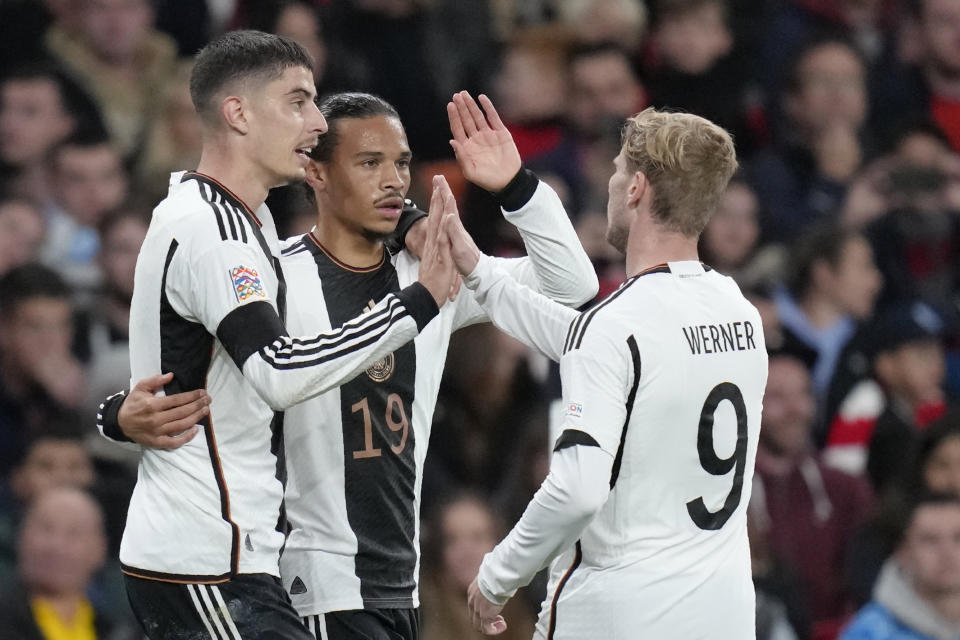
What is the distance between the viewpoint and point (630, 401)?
3.79 m

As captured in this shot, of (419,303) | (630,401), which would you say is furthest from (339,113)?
(630,401)

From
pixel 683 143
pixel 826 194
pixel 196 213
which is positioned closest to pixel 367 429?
pixel 196 213

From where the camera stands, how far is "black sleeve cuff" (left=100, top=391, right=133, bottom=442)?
13.3 ft

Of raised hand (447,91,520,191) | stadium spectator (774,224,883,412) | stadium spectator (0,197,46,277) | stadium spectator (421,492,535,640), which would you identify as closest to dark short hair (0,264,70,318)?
stadium spectator (0,197,46,277)

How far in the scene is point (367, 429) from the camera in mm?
4383

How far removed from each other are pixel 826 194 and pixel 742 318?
15.1 feet

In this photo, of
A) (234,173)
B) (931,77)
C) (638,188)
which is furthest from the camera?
(931,77)

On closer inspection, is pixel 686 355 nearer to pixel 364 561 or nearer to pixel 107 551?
pixel 364 561

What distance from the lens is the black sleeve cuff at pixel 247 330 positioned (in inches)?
148

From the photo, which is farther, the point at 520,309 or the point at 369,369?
the point at 369,369

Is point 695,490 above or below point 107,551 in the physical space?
above

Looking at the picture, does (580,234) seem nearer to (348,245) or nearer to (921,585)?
(921,585)

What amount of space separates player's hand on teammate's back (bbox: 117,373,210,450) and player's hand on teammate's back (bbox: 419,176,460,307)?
59cm

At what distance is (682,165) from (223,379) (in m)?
1.20
